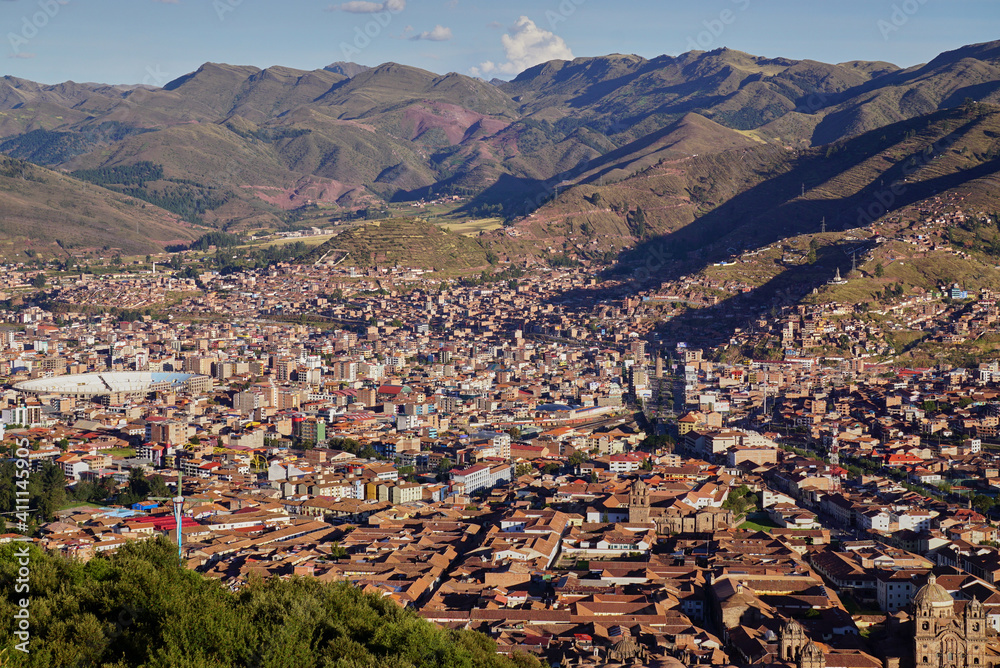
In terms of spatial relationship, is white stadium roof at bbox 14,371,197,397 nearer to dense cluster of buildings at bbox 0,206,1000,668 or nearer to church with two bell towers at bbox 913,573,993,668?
dense cluster of buildings at bbox 0,206,1000,668

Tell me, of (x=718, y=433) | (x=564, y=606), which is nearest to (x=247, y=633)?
(x=564, y=606)

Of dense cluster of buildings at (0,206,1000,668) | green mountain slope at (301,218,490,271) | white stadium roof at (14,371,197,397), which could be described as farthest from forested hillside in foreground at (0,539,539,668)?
green mountain slope at (301,218,490,271)

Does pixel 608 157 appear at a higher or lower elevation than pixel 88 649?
higher

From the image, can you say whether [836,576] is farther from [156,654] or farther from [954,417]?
[954,417]

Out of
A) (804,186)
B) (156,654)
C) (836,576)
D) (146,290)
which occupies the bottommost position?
(836,576)

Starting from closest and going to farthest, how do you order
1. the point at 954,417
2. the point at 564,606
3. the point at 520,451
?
the point at 564,606 < the point at 520,451 < the point at 954,417

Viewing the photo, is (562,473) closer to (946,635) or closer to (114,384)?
(946,635)
